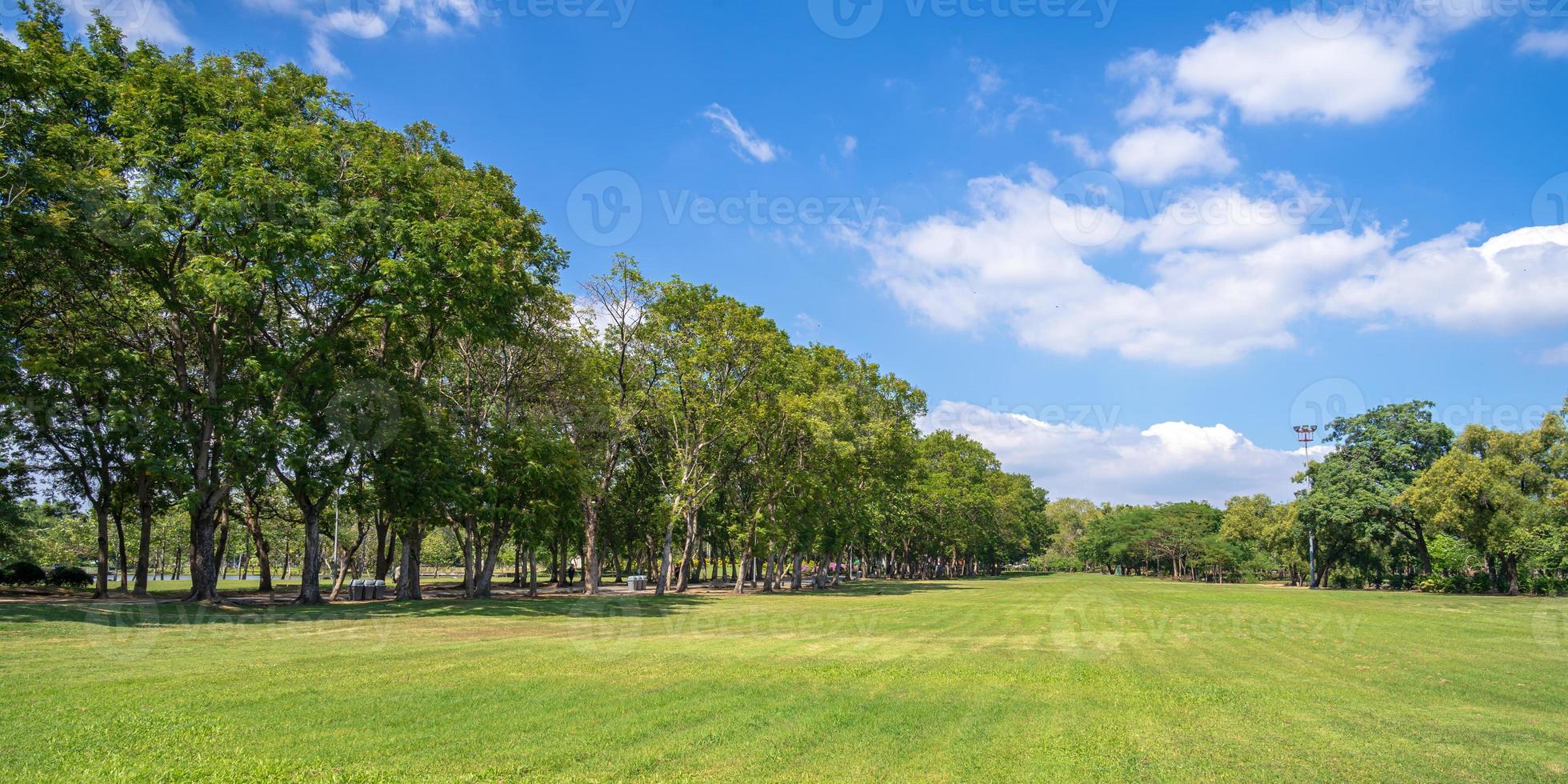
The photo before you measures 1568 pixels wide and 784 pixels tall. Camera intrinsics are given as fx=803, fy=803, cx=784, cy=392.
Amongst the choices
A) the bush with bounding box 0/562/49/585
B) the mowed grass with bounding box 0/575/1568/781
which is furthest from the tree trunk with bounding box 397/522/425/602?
the bush with bounding box 0/562/49/585

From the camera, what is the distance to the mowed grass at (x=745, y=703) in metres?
8.30

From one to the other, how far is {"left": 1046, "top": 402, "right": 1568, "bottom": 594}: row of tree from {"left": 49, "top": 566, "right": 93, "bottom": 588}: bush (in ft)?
260

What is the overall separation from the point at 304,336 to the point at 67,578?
24116 millimetres

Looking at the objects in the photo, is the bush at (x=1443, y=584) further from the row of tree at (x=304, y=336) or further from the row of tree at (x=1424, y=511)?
the row of tree at (x=304, y=336)

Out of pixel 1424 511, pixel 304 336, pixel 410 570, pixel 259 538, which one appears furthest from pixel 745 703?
pixel 1424 511

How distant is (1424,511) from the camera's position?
5559 cm

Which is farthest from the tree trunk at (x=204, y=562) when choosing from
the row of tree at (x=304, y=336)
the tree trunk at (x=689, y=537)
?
the tree trunk at (x=689, y=537)

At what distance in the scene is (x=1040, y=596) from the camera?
4684 centimetres

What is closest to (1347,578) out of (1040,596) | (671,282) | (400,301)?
(1040,596)

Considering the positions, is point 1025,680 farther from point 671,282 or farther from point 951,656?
point 671,282

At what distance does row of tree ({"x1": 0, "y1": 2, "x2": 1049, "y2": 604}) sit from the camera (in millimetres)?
23969

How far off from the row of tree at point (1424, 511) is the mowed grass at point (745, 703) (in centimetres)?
3963

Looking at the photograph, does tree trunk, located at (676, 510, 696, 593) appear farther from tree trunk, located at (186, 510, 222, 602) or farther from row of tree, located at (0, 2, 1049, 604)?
tree trunk, located at (186, 510, 222, 602)

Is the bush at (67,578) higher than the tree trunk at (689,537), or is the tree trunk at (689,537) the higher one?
the tree trunk at (689,537)
